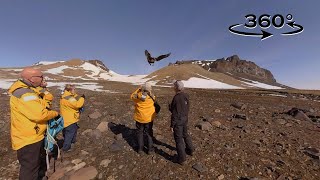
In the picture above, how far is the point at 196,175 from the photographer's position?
843 centimetres

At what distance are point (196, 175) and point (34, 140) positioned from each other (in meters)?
5.03

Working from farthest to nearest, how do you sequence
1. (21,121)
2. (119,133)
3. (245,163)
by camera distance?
(119,133), (245,163), (21,121)

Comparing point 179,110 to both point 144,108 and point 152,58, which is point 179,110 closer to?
point 144,108

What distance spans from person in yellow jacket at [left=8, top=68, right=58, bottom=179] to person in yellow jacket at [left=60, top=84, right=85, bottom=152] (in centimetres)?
318

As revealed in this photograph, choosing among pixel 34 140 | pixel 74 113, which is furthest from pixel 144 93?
pixel 34 140

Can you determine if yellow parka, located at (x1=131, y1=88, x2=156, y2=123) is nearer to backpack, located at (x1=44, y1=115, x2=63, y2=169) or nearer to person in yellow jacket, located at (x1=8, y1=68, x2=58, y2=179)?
backpack, located at (x1=44, y1=115, x2=63, y2=169)

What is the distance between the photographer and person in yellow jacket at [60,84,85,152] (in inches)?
386

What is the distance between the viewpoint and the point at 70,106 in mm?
9836

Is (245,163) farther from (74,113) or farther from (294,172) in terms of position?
(74,113)

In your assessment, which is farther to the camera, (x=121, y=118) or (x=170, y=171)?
(x=121, y=118)

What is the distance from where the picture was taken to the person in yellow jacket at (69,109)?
9.80 m

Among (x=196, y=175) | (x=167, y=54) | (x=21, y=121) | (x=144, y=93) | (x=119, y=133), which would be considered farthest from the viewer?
(x=167, y=54)

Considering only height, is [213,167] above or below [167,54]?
below

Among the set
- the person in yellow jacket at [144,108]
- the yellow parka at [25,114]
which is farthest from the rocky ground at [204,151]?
the yellow parka at [25,114]
